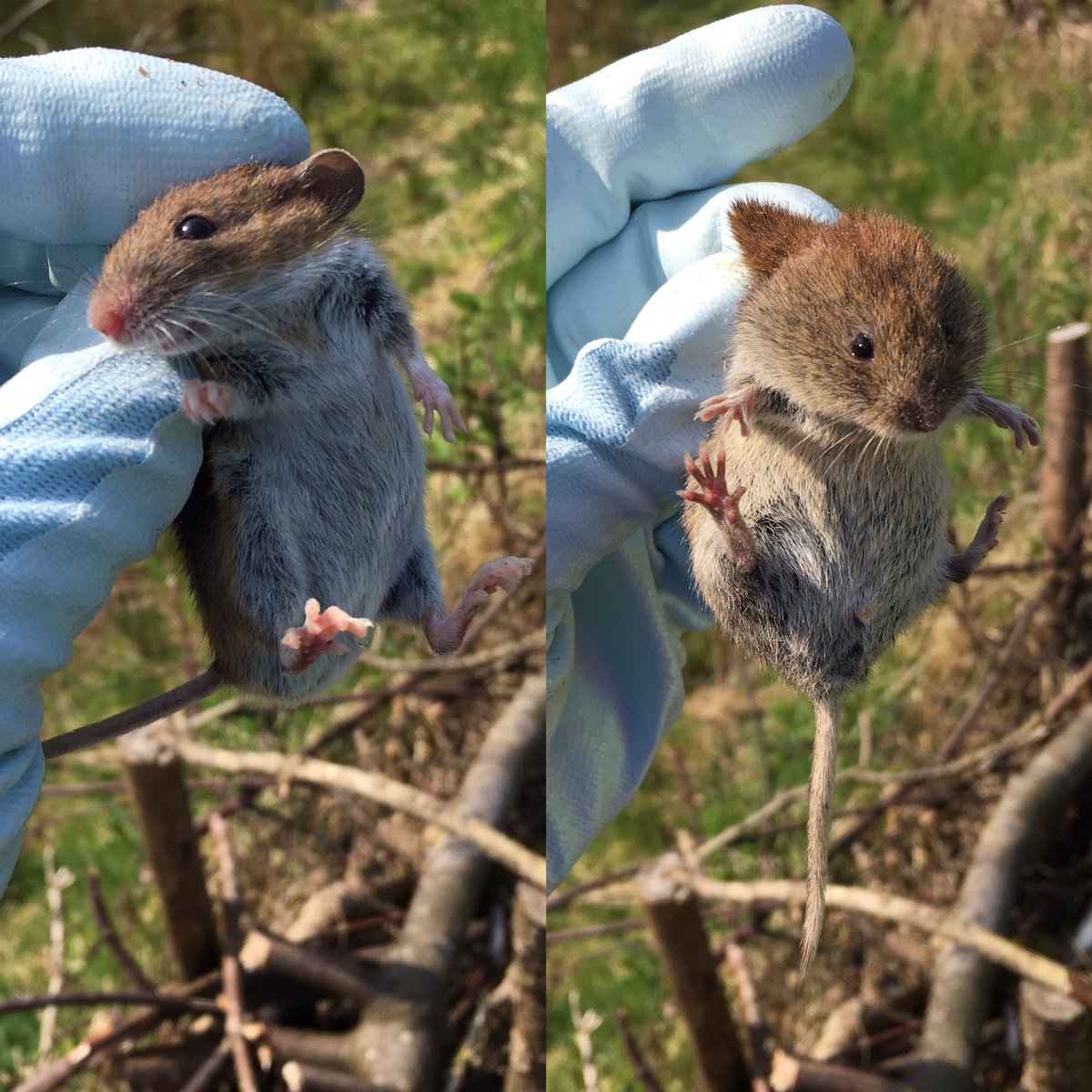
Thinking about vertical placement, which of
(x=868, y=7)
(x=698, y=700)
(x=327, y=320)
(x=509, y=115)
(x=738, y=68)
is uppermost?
(x=738, y=68)

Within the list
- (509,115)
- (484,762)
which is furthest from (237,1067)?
(509,115)

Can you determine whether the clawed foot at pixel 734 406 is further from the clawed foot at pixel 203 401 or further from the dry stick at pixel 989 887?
the dry stick at pixel 989 887

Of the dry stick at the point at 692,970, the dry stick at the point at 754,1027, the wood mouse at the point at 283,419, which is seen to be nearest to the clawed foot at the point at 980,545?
the wood mouse at the point at 283,419

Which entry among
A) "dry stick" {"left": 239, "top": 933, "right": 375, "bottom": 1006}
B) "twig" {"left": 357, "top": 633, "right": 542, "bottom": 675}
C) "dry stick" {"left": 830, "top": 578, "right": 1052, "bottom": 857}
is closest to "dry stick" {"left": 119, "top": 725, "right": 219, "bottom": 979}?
"dry stick" {"left": 239, "top": 933, "right": 375, "bottom": 1006}

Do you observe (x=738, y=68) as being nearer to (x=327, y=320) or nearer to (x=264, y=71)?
(x=327, y=320)

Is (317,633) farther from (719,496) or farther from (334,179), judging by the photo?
(334,179)

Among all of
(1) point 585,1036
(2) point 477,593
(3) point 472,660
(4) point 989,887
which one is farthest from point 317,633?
(4) point 989,887
